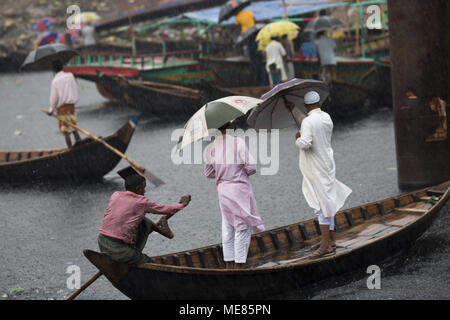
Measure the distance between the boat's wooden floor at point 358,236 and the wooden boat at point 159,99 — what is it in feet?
36.7

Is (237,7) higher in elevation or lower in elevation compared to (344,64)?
higher

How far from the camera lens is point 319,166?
6.54 m

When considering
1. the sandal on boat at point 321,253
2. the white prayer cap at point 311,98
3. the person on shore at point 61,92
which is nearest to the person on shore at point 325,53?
the person on shore at point 61,92

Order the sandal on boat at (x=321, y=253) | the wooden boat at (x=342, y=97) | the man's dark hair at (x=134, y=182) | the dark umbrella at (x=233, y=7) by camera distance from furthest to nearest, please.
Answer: the dark umbrella at (x=233, y=7), the wooden boat at (x=342, y=97), the sandal on boat at (x=321, y=253), the man's dark hair at (x=134, y=182)

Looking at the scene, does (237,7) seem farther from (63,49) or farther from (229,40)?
(63,49)

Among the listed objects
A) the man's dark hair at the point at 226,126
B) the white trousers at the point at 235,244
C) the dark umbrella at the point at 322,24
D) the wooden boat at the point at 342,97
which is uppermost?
the dark umbrella at the point at 322,24

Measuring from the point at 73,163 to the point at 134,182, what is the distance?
665 centimetres

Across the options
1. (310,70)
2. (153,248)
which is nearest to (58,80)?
(153,248)

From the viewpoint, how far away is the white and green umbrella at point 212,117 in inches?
239

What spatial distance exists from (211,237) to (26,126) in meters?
13.5

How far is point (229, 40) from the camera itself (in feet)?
79.0

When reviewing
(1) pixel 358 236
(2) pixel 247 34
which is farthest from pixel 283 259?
(2) pixel 247 34

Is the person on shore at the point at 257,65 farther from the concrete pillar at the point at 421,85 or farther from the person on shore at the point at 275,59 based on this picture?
the concrete pillar at the point at 421,85

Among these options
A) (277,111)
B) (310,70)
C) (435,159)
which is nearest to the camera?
(277,111)
